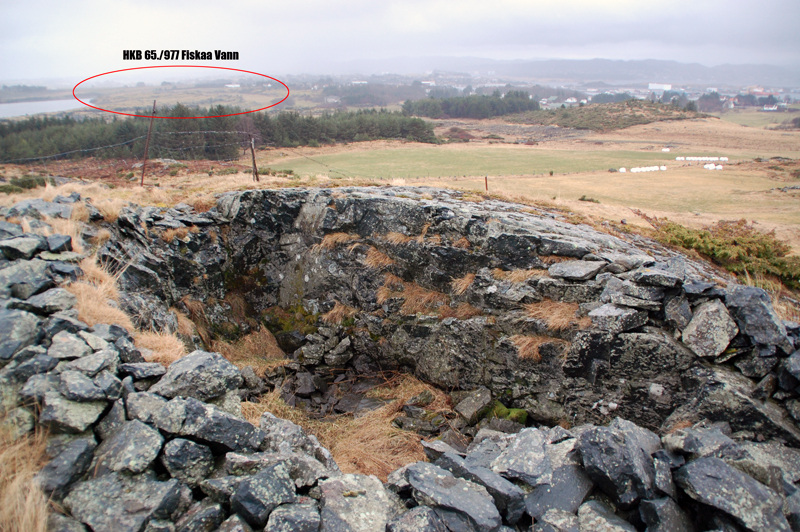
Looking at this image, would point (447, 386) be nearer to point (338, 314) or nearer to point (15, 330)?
point (338, 314)

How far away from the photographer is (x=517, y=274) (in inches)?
368

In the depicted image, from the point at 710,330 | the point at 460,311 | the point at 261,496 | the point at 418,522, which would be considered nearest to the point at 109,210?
the point at 460,311

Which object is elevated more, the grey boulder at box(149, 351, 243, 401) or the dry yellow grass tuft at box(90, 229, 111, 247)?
the dry yellow grass tuft at box(90, 229, 111, 247)

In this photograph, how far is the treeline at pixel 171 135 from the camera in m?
38.1

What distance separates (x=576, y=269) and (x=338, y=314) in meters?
6.88

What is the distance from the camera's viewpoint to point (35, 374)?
175 inches

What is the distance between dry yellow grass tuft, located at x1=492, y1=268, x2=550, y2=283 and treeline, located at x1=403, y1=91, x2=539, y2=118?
115 meters

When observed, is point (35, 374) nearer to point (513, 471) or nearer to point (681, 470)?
point (513, 471)

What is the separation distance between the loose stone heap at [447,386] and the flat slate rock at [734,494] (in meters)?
0.02

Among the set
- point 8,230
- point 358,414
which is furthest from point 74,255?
point 358,414

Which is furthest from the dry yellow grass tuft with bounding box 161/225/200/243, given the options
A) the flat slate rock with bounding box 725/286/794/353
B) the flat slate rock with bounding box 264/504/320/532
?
the flat slate rock with bounding box 725/286/794/353

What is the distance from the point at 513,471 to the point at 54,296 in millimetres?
6898

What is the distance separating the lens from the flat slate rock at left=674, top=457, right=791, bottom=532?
358cm

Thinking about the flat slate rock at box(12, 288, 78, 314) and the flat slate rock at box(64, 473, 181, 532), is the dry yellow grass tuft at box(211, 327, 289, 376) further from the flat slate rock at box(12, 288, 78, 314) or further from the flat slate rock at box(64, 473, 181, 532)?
the flat slate rock at box(64, 473, 181, 532)
